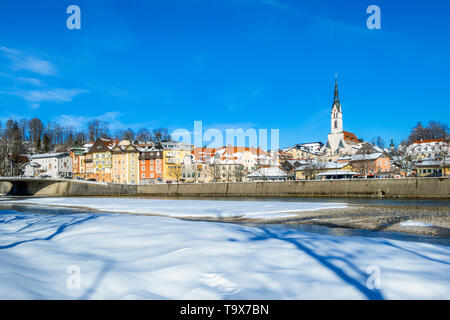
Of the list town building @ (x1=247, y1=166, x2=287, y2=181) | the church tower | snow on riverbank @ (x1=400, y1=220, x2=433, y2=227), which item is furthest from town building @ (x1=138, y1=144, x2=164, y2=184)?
the church tower

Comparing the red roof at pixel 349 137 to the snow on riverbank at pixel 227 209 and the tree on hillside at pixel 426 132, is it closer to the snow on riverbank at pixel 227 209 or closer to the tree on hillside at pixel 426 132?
the tree on hillside at pixel 426 132

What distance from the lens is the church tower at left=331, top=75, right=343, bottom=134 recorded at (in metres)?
143

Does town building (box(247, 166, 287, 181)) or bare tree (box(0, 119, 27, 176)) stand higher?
bare tree (box(0, 119, 27, 176))

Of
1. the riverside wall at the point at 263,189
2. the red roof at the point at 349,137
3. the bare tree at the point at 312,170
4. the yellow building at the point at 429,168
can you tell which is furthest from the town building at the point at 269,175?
the red roof at the point at 349,137

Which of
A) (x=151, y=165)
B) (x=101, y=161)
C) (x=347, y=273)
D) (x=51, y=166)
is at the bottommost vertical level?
(x=347, y=273)

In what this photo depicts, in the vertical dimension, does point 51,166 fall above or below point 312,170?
above

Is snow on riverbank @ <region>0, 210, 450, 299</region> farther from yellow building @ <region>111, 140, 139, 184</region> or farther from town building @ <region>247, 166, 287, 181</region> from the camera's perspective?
yellow building @ <region>111, 140, 139, 184</region>

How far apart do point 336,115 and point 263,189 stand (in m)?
102

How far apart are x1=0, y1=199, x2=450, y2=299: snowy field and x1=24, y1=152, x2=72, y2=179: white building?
107 meters

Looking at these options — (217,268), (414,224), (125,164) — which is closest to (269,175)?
(125,164)

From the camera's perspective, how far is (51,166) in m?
104

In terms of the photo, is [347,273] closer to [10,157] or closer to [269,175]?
[269,175]

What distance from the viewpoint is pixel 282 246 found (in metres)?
7.95
